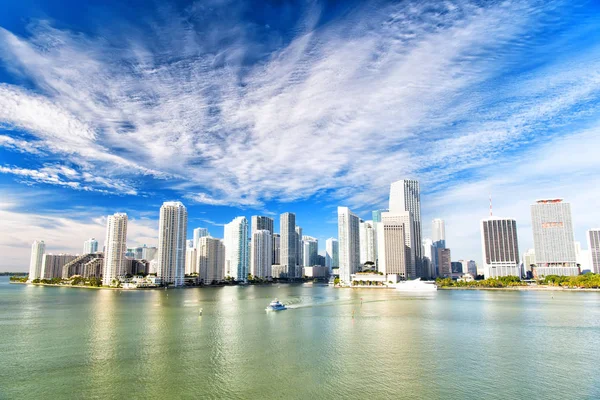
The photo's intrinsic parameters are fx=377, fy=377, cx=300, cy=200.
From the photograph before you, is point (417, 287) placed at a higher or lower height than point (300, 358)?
lower

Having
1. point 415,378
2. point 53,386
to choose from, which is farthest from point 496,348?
point 53,386

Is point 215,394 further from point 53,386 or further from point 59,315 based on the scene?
point 59,315

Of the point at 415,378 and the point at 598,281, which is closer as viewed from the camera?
the point at 415,378

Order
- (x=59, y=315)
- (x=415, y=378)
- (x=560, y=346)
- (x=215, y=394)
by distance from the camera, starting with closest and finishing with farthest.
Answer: (x=215, y=394) < (x=415, y=378) < (x=560, y=346) < (x=59, y=315)

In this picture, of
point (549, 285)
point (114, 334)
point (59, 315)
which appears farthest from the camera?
point (549, 285)

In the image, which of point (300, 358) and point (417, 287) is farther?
point (417, 287)

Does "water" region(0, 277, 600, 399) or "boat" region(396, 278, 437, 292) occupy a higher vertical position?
"water" region(0, 277, 600, 399)

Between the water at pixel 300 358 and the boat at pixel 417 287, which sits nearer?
the water at pixel 300 358

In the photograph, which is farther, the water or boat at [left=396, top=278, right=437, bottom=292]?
boat at [left=396, top=278, right=437, bottom=292]
